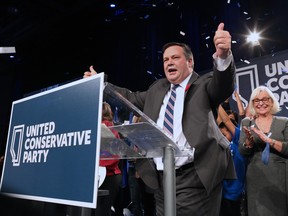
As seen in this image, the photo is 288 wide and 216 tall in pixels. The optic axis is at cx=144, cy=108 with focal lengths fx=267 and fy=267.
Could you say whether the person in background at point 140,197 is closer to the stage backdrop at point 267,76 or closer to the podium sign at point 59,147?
the stage backdrop at point 267,76

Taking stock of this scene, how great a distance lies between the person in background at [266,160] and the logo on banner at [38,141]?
1.34m

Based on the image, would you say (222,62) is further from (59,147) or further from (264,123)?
(264,123)

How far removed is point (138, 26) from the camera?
3.98 m

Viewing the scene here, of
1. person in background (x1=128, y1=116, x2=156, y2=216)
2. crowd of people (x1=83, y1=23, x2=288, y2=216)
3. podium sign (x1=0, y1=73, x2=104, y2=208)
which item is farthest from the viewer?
person in background (x1=128, y1=116, x2=156, y2=216)

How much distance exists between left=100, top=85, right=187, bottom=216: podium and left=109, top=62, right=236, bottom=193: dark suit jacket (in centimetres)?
22

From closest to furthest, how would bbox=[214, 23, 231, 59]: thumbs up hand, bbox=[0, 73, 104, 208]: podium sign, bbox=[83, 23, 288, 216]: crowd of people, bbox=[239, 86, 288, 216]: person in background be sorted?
bbox=[0, 73, 104, 208]: podium sign < bbox=[214, 23, 231, 59]: thumbs up hand < bbox=[83, 23, 288, 216]: crowd of people < bbox=[239, 86, 288, 216]: person in background

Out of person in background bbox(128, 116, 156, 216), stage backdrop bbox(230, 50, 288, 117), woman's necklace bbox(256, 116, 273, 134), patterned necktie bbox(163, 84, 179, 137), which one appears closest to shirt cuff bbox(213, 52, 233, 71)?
patterned necktie bbox(163, 84, 179, 137)

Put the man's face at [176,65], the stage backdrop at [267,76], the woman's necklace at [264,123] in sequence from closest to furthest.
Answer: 1. the man's face at [176,65]
2. the woman's necklace at [264,123]
3. the stage backdrop at [267,76]

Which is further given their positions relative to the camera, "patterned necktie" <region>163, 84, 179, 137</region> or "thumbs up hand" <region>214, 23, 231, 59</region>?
"patterned necktie" <region>163, 84, 179, 137</region>

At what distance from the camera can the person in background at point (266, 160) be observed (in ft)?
5.35

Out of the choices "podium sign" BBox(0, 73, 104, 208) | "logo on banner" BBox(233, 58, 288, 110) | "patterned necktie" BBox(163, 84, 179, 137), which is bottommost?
"podium sign" BBox(0, 73, 104, 208)

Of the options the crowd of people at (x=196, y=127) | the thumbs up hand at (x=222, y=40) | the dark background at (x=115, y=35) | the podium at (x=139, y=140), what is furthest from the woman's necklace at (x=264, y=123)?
the podium at (x=139, y=140)

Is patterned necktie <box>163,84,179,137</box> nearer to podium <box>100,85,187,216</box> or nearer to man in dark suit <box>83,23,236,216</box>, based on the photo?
man in dark suit <box>83,23,236,216</box>

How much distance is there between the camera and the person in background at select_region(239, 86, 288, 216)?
1630mm
